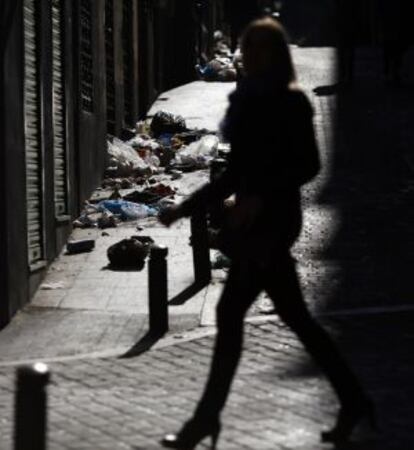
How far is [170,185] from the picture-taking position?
773 inches

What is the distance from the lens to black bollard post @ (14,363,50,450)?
5.64 m

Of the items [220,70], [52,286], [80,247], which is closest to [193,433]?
[52,286]

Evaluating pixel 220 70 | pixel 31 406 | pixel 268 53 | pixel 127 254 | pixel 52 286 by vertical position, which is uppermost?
pixel 268 53

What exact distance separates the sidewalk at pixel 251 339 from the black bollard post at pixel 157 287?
167 millimetres

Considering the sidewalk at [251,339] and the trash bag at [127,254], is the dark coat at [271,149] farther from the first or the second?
the trash bag at [127,254]

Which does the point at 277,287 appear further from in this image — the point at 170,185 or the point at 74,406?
the point at 170,185

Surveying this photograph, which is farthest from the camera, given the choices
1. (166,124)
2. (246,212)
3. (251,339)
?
(166,124)

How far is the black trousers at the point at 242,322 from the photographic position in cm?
736

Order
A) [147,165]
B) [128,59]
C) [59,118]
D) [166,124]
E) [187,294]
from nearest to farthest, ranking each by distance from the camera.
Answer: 1. [187,294]
2. [59,118]
3. [147,165]
4. [166,124]
5. [128,59]

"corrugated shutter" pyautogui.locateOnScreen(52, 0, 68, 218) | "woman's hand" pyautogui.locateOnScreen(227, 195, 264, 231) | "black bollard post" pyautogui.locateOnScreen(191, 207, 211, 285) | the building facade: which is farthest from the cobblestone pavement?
"corrugated shutter" pyautogui.locateOnScreen(52, 0, 68, 218)

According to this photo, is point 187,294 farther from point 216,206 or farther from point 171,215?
point 171,215

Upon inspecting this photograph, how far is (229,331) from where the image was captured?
291 inches

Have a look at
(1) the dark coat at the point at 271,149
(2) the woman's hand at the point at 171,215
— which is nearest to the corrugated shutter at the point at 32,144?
(2) the woman's hand at the point at 171,215

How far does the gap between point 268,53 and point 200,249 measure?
6563 millimetres
